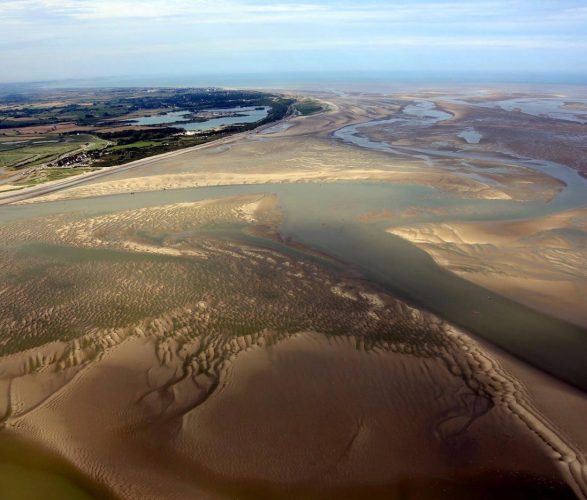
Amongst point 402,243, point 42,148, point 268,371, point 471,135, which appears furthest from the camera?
point 42,148

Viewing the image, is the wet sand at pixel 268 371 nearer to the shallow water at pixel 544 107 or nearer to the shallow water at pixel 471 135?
the shallow water at pixel 471 135

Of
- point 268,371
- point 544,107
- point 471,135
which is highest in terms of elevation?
point 268,371

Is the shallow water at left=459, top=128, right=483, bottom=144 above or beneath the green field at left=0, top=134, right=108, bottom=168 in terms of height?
above

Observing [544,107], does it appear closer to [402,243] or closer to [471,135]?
[471,135]

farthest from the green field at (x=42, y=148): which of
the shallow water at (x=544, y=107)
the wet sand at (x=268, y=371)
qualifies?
the shallow water at (x=544, y=107)

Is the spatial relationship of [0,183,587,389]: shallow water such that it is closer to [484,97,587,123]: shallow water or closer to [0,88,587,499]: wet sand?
[0,88,587,499]: wet sand

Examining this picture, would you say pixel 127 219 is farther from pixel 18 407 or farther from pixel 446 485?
pixel 446 485

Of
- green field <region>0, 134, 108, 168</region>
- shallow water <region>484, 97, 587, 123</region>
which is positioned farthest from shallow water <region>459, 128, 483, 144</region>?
green field <region>0, 134, 108, 168</region>

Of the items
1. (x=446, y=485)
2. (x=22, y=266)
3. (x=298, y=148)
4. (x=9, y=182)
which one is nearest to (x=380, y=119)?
(x=298, y=148)

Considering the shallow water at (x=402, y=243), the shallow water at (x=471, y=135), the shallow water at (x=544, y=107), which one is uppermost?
the shallow water at (x=402, y=243)

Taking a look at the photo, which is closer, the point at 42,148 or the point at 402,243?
the point at 402,243

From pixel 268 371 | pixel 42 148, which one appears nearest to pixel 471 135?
pixel 268 371

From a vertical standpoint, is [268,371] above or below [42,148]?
above
